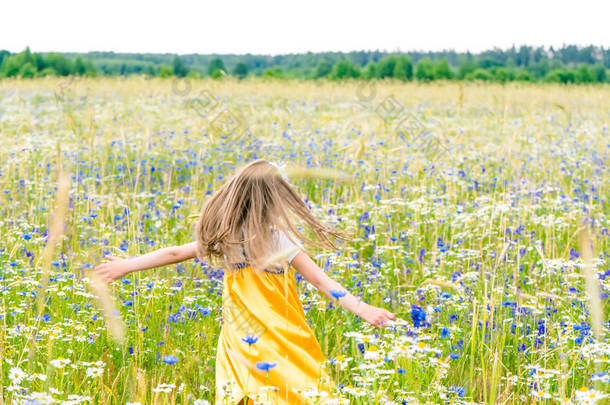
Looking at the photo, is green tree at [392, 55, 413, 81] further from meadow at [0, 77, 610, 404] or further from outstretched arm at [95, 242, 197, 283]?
outstretched arm at [95, 242, 197, 283]

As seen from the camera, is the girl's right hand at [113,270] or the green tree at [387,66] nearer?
the girl's right hand at [113,270]

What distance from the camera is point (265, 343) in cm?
240

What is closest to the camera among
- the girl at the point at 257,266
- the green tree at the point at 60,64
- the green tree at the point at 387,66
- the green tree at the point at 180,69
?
the girl at the point at 257,266

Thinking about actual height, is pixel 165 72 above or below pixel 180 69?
below

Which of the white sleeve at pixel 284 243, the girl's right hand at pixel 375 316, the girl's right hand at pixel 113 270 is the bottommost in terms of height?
the girl's right hand at pixel 375 316

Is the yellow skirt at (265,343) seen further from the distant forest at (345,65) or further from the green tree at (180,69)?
the green tree at (180,69)

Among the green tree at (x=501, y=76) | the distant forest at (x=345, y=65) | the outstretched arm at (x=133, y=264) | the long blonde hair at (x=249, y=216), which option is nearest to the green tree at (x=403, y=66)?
the distant forest at (x=345, y=65)

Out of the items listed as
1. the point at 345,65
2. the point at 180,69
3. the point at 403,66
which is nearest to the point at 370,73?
the point at 345,65

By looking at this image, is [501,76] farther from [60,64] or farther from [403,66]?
[60,64]

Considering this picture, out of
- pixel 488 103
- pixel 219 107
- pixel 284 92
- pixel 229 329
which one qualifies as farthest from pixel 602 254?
pixel 284 92

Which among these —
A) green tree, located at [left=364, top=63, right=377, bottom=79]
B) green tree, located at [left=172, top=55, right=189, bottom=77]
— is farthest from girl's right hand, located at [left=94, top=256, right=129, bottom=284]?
green tree, located at [left=172, top=55, right=189, bottom=77]

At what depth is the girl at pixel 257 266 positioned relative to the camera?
240cm

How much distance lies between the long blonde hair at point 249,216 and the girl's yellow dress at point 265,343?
9 centimetres

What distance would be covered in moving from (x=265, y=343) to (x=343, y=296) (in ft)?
1.23
